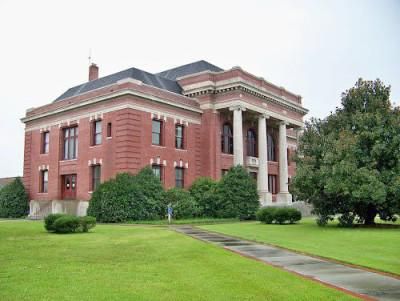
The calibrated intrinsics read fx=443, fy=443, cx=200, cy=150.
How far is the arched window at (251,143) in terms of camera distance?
46906mm

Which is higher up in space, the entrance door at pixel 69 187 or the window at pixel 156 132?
the window at pixel 156 132

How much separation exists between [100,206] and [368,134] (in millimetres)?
18784

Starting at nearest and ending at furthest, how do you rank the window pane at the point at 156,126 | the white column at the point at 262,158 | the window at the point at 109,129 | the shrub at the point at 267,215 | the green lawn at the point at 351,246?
1. the green lawn at the point at 351,246
2. the shrub at the point at 267,215
3. the window at the point at 109,129
4. the window pane at the point at 156,126
5. the white column at the point at 262,158

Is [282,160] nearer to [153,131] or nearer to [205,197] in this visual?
[205,197]

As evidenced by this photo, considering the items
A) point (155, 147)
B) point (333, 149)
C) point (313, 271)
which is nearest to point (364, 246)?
point (313, 271)

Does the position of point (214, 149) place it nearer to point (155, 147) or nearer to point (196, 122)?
point (196, 122)

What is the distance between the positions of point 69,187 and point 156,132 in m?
9.89

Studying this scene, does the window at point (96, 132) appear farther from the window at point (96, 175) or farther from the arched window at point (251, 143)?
the arched window at point (251, 143)

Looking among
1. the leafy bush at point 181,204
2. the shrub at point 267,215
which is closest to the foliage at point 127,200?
the leafy bush at point 181,204

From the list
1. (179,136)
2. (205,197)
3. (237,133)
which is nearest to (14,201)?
(179,136)

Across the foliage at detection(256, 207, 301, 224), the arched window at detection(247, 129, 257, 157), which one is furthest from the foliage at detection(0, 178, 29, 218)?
the foliage at detection(256, 207, 301, 224)

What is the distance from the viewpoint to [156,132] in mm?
37500

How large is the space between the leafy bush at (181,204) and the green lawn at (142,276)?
18581mm

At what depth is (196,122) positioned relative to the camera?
135 feet
